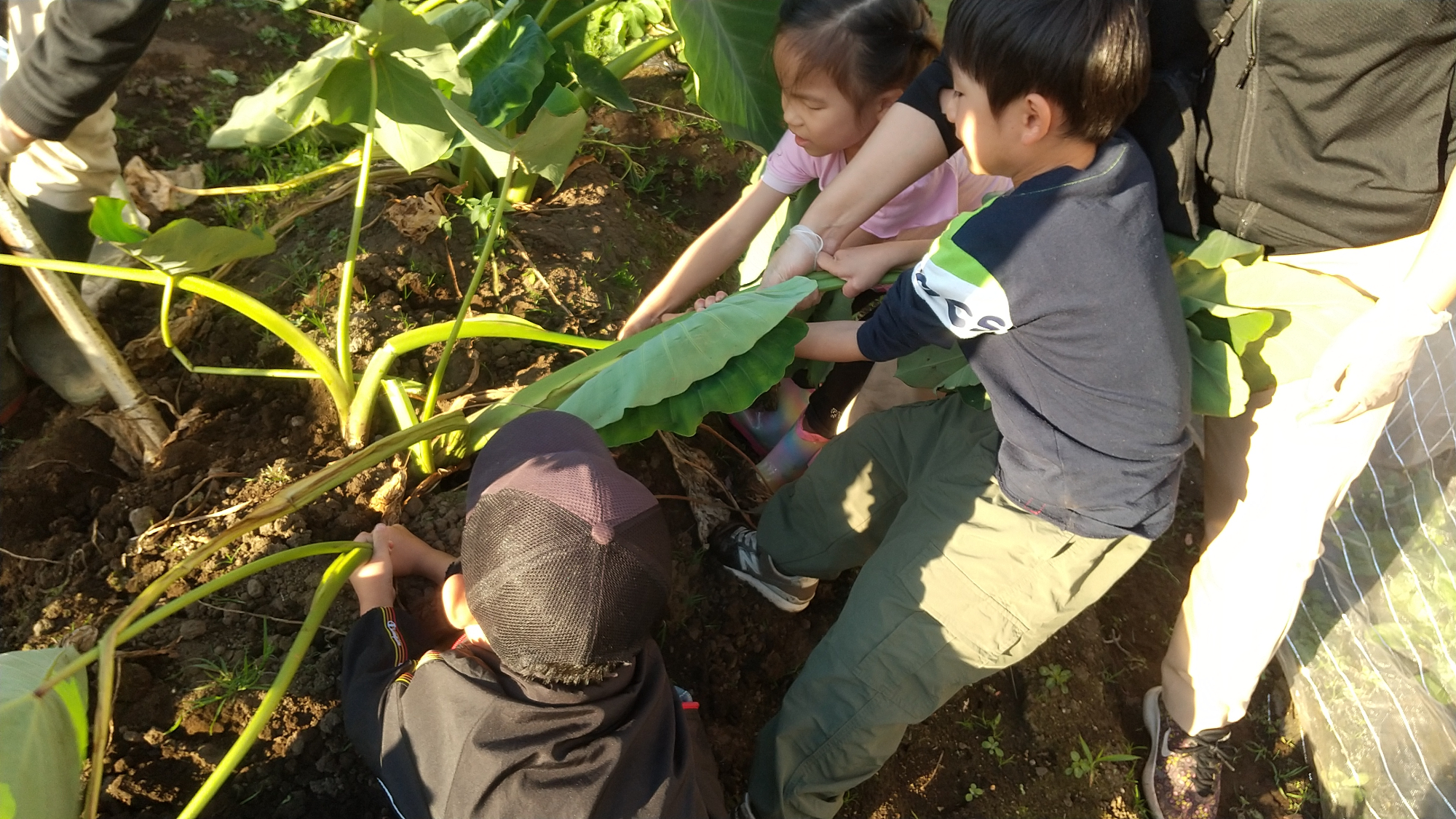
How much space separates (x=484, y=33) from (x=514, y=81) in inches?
9.8

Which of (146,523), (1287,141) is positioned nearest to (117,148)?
(146,523)

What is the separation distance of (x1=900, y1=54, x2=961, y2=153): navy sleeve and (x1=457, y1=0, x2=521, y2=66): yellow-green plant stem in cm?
99

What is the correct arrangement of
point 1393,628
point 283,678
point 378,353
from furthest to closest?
point 1393,628, point 378,353, point 283,678

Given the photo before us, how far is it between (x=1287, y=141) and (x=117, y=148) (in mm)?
2571

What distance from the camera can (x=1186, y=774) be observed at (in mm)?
1754

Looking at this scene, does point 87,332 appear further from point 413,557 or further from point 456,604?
point 456,604

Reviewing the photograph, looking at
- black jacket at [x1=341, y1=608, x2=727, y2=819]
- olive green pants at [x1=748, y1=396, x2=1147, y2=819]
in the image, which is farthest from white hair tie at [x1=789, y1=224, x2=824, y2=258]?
black jacket at [x1=341, y1=608, x2=727, y2=819]

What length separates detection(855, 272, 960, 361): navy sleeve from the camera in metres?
1.25

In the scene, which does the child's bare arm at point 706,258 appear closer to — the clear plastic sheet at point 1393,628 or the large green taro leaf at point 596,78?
the large green taro leaf at point 596,78

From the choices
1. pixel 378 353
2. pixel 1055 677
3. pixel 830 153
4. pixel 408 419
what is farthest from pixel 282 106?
pixel 1055 677

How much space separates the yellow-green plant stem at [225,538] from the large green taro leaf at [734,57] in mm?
887

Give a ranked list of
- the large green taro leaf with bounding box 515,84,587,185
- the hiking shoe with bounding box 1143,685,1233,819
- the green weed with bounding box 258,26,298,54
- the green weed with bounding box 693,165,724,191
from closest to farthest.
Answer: the large green taro leaf with bounding box 515,84,587,185 < the hiking shoe with bounding box 1143,685,1233,819 < the green weed with bounding box 258,26,298,54 < the green weed with bounding box 693,165,724,191

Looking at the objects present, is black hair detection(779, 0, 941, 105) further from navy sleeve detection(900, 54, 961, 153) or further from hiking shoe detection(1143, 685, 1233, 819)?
hiking shoe detection(1143, 685, 1233, 819)

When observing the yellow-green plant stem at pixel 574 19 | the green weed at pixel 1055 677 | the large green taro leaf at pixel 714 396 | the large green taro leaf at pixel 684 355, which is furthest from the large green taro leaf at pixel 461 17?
the green weed at pixel 1055 677
